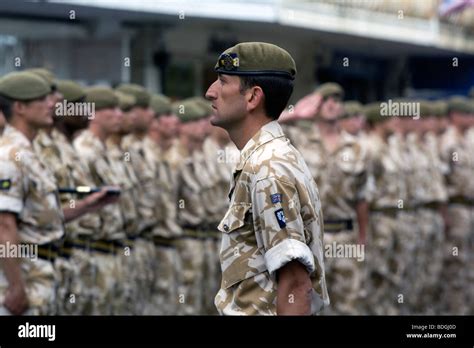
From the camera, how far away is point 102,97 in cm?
1055

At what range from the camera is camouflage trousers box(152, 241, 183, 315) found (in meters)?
11.6

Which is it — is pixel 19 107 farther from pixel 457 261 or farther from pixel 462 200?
pixel 457 261

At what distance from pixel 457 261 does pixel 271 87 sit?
10.9 m

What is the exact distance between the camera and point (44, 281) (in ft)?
25.7

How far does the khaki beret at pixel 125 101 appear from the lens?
36.4 feet

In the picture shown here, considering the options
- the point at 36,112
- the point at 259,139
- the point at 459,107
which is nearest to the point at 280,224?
the point at 259,139

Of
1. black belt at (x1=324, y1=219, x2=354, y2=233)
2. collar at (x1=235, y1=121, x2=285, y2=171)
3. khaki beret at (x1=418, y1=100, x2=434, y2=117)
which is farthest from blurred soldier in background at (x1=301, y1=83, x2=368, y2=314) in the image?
collar at (x1=235, y1=121, x2=285, y2=171)

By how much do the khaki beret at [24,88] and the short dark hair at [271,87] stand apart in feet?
10.5

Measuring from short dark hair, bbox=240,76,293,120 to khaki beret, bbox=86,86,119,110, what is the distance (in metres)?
5.42

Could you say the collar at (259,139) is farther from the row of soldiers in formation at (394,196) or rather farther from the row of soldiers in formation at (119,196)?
the row of soldiers in formation at (394,196)

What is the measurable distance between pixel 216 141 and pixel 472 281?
13.4 feet
